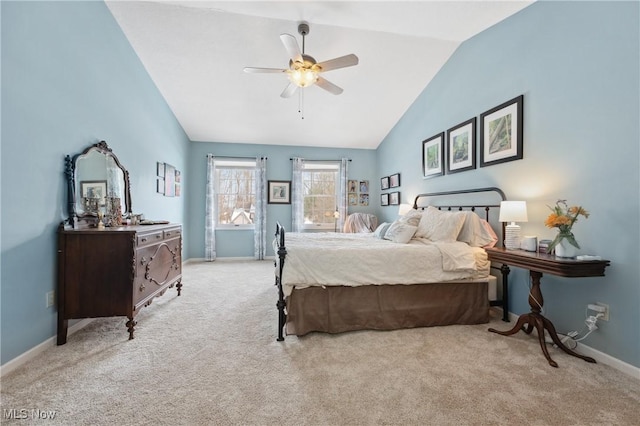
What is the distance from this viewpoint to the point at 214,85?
13.4ft

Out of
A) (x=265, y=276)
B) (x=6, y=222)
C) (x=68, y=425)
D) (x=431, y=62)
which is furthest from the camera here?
(x=265, y=276)

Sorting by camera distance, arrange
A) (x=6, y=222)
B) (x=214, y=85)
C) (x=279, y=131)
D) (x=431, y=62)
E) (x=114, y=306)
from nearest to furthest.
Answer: (x=6, y=222), (x=114, y=306), (x=431, y=62), (x=214, y=85), (x=279, y=131)

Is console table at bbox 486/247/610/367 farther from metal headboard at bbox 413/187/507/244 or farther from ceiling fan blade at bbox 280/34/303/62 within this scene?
ceiling fan blade at bbox 280/34/303/62

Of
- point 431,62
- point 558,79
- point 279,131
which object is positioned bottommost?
point 558,79

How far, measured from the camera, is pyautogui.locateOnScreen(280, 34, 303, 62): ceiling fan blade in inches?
90.4

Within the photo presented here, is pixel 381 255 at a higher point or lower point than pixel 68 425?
higher

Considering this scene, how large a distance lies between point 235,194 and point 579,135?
18.3 feet

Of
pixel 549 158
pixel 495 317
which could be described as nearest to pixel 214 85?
pixel 549 158

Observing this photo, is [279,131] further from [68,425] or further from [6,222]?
→ [68,425]

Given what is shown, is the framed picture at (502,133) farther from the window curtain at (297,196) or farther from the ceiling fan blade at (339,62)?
the window curtain at (297,196)

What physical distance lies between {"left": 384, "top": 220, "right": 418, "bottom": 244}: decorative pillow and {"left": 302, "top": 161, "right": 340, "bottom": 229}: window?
9.92ft

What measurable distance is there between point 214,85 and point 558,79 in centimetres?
420

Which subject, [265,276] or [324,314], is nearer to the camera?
[324,314]

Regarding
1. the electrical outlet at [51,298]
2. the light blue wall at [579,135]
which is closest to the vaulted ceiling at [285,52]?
the light blue wall at [579,135]
